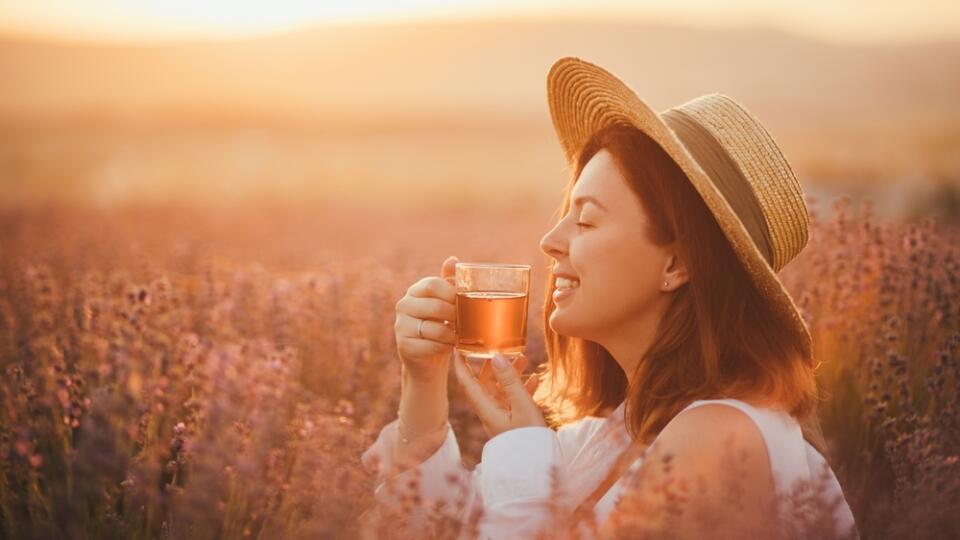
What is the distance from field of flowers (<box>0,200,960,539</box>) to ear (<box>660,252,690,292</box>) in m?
0.74

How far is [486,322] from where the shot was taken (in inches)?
96.8

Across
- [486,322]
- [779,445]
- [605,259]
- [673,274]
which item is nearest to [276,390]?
[486,322]

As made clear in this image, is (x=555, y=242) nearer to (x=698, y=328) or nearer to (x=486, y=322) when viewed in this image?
(x=486, y=322)

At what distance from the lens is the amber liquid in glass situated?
8.06ft

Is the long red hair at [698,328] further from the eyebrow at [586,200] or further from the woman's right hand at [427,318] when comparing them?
the woman's right hand at [427,318]

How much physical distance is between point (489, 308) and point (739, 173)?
2.41 ft

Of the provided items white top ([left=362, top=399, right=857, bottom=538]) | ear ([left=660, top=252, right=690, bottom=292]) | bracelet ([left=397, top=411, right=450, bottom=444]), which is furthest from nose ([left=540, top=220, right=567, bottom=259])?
bracelet ([left=397, top=411, right=450, bottom=444])

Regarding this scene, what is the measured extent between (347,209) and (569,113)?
10.9m

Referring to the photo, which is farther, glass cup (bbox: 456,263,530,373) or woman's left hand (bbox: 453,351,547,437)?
glass cup (bbox: 456,263,530,373)

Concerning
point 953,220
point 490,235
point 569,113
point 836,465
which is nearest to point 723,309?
point 569,113

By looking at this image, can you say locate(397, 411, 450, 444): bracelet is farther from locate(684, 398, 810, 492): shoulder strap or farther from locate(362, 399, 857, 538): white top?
locate(684, 398, 810, 492): shoulder strap

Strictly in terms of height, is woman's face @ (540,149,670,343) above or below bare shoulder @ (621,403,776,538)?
above

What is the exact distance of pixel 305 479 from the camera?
2131 mm

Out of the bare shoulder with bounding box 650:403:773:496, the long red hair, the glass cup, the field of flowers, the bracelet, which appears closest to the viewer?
the bare shoulder with bounding box 650:403:773:496
